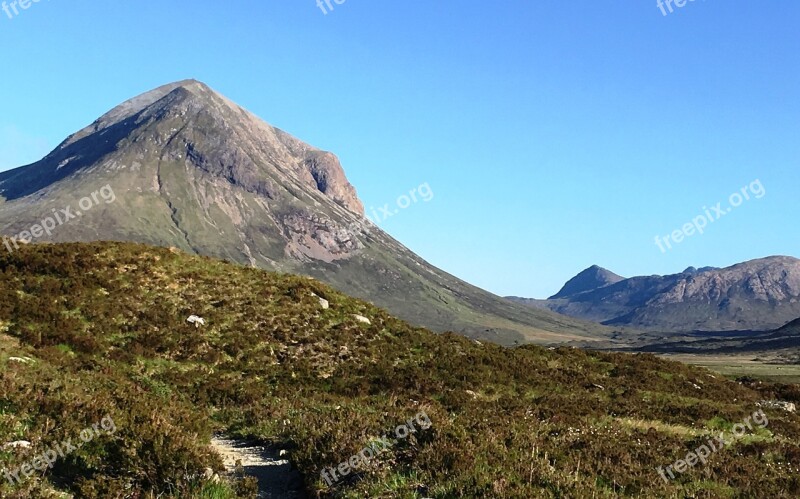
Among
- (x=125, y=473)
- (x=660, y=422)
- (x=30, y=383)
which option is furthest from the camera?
(x=660, y=422)

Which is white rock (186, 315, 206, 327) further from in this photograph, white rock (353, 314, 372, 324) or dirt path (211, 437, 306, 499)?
dirt path (211, 437, 306, 499)

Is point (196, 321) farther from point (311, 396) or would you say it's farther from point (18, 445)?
point (18, 445)

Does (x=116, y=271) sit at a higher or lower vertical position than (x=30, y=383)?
higher

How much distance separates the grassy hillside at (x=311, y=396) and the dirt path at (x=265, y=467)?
1.47ft

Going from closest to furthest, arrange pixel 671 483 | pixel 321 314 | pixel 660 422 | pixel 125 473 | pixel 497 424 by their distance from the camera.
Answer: pixel 125 473, pixel 671 483, pixel 497 424, pixel 660 422, pixel 321 314

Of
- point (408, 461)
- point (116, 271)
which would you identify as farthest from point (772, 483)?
point (116, 271)

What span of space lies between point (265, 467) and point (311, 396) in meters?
10.7

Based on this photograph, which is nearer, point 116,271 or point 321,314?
point 116,271

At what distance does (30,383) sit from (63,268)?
16.1 m

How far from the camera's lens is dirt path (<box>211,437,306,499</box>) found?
1155 centimetres

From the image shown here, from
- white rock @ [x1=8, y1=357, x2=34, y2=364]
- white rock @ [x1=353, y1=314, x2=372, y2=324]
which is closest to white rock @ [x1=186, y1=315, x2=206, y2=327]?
white rock @ [x1=8, y1=357, x2=34, y2=364]

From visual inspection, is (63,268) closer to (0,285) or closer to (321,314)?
(0,285)

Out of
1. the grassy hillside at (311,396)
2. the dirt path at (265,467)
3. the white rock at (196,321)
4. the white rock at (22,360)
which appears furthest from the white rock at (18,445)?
the white rock at (196,321)

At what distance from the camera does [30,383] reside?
1535cm
